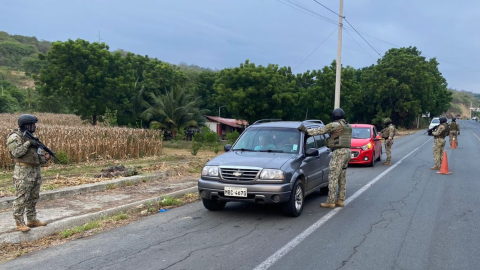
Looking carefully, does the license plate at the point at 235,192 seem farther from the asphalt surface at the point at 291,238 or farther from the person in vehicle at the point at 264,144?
the person in vehicle at the point at 264,144

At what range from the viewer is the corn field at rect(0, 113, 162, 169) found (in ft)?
51.9

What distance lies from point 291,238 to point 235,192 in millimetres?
1330

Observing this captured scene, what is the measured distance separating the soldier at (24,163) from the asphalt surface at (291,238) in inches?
35.0

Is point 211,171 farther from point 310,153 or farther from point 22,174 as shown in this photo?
point 22,174

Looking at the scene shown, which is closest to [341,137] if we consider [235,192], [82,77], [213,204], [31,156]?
[235,192]

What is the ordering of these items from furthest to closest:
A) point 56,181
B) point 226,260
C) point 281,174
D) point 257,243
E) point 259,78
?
1. point 259,78
2. point 56,181
3. point 281,174
4. point 257,243
5. point 226,260

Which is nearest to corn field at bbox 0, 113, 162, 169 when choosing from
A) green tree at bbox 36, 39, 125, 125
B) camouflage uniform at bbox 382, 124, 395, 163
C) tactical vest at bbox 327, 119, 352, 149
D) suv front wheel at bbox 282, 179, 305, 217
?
suv front wheel at bbox 282, 179, 305, 217

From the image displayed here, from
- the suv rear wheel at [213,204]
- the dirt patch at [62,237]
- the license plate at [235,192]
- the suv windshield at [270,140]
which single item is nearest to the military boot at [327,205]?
the suv windshield at [270,140]

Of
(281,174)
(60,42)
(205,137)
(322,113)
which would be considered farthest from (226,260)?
(322,113)

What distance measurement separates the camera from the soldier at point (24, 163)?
240 inches

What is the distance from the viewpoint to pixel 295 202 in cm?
759

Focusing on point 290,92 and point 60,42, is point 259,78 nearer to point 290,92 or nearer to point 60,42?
point 290,92

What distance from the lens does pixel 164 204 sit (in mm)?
8898

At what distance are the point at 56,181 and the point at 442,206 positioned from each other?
9121 millimetres
